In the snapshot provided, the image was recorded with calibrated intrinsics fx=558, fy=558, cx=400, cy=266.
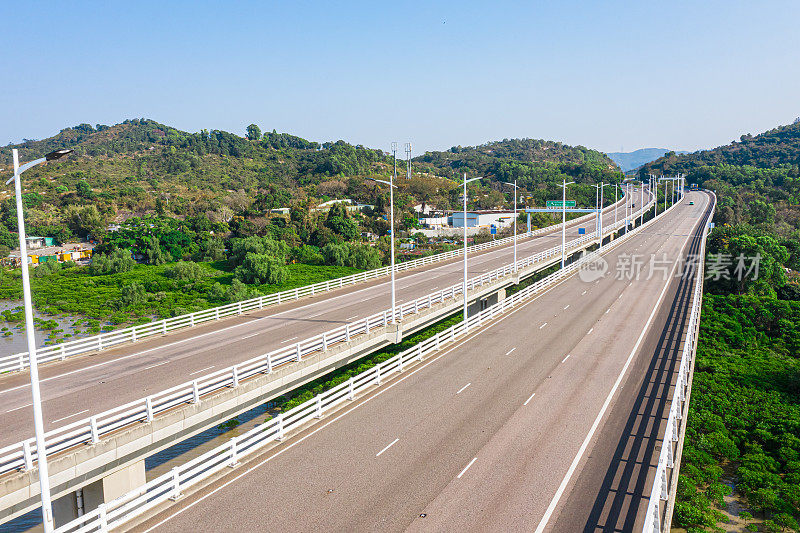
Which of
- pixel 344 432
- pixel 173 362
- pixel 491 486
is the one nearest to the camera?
pixel 491 486

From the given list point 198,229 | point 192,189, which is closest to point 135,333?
point 198,229

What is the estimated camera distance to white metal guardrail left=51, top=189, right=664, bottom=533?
13445mm

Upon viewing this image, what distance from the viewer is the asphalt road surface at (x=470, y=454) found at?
46.8 feet

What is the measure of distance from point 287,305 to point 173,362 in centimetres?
1490

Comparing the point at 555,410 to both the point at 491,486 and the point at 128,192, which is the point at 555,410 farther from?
the point at 128,192

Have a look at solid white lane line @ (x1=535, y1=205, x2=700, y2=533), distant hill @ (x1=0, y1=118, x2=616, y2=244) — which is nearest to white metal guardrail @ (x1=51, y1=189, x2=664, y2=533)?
solid white lane line @ (x1=535, y1=205, x2=700, y2=533)

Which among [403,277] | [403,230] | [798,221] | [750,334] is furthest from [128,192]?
[798,221]

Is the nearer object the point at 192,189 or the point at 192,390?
the point at 192,390

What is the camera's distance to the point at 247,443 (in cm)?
1742

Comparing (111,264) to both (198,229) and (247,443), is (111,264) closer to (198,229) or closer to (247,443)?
(198,229)

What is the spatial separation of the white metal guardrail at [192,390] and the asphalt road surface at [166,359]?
1.26 m

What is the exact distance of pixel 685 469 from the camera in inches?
918

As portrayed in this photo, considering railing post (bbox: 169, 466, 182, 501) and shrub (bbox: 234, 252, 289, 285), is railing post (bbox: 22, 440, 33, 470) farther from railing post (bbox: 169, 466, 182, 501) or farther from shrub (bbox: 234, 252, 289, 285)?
shrub (bbox: 234, 252, 289, 285)

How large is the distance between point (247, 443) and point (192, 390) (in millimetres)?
3039
